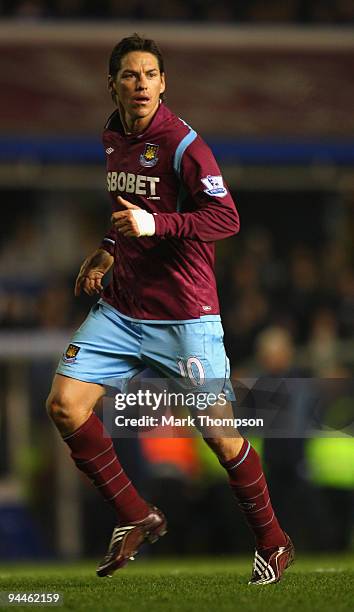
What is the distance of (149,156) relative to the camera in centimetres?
633

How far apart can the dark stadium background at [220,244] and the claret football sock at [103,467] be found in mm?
4807

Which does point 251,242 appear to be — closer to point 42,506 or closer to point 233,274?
point 233,274

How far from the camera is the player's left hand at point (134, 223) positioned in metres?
5.97

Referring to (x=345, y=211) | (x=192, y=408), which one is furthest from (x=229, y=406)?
(x=345, y=211)

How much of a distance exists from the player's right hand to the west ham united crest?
599mm

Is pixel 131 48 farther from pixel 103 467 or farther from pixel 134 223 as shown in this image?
pixel 103 467

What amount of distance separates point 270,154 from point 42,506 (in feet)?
14.7

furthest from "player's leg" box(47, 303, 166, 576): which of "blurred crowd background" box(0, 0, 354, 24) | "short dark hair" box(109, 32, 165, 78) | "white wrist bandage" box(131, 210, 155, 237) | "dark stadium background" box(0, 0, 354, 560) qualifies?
"blurred crowd background" box(0, 0, 354, 24)

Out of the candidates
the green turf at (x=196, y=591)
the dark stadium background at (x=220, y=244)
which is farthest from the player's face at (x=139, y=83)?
the dark stadium background at (x=220, y=244)

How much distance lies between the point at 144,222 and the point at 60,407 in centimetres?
95

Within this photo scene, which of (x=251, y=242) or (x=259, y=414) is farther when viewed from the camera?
(x=251, y=242)

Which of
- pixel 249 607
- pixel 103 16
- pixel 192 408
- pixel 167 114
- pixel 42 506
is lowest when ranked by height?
pixel 42 506

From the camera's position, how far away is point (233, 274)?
13867mm

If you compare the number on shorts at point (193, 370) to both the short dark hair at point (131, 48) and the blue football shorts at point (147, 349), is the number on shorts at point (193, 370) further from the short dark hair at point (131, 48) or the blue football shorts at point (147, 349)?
the short dark hair at point (131, 48)
